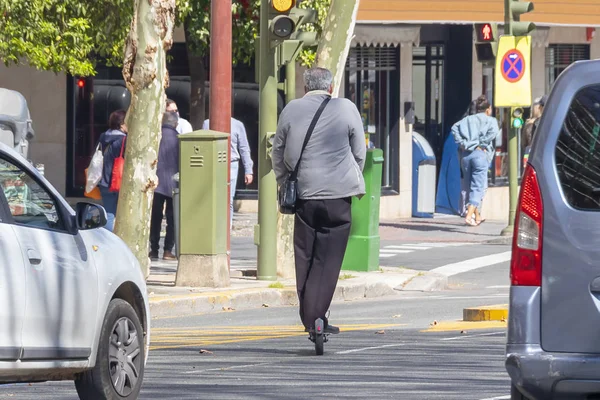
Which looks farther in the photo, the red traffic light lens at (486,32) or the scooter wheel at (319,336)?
the red traffic light lens at (486,32)

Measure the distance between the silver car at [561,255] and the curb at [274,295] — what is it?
6.91m

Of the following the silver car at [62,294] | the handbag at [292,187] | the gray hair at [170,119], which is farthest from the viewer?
the gray hair at [170,119]

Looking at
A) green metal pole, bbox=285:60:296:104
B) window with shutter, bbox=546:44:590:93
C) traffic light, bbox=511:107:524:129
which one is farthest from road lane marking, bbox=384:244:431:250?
window with shutter, bbox=546:44:590:93

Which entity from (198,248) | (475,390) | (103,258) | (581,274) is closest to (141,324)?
(103,258)

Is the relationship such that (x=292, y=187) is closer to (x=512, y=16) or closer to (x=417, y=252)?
(x=417, y=252)

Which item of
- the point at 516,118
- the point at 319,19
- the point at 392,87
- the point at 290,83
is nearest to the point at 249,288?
the point at 290,83

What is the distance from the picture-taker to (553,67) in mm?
30094

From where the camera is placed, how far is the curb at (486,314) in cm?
1173

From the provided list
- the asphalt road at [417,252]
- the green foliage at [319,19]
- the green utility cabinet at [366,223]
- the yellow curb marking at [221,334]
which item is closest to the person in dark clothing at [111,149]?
the asphalt road at [417,252]

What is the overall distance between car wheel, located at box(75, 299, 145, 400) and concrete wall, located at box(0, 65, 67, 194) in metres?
18.3

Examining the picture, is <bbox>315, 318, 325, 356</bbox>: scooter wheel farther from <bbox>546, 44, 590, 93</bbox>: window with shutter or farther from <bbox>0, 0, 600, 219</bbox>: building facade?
<bbox>546, 44, 590, 93</bbox>: window with shutter

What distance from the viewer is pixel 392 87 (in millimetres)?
26281

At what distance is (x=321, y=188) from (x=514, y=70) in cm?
1183

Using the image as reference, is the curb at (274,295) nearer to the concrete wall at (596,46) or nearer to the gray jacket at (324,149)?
the gray jacket at (324,149)
